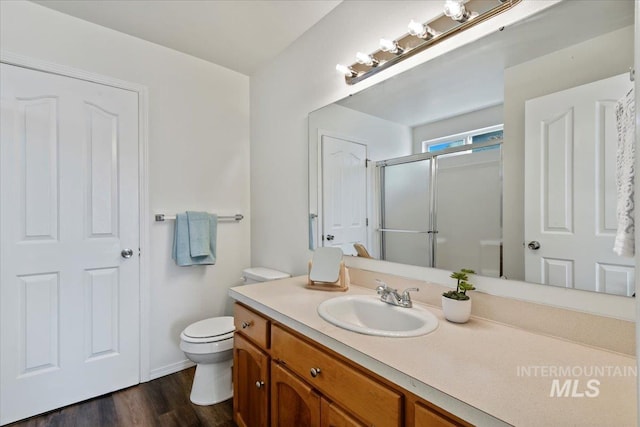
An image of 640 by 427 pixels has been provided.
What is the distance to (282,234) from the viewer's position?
2.22 m

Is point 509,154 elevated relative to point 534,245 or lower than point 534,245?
elevated

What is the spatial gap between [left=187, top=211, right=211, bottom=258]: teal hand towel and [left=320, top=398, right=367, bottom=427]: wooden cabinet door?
155cm

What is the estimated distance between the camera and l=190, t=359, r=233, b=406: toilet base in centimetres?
185

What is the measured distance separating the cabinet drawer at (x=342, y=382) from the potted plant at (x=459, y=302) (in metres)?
0.43

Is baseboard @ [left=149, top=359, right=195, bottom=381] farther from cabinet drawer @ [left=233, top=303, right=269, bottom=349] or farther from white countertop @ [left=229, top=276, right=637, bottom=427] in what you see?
white countertop @ [left=229, top=276, right=637, bottom=427]

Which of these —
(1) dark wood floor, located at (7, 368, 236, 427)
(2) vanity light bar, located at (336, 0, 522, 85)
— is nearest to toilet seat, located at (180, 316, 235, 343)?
(1) dark wood floor, located at (7, 368, 236, 427)

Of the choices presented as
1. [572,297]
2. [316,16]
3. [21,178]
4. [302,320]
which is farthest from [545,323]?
[21,178]

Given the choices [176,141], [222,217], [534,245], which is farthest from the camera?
[222,217]

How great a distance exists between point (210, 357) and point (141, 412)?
1.68ft

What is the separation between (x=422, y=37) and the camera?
4.16 feet

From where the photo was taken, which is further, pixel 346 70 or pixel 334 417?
pixel 346 70

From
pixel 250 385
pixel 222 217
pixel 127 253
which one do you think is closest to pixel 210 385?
pixel 250 385

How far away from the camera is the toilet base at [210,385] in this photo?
1.85 m

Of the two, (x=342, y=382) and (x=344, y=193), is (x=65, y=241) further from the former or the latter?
(x=342, y=382)
